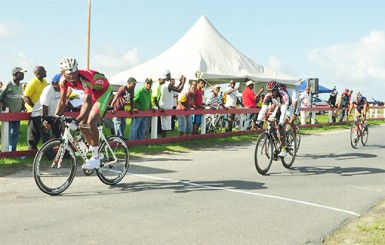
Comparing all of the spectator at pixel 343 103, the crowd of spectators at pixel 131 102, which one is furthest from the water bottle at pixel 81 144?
the spectator at pixel 343 103

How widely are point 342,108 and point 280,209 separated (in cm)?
2164

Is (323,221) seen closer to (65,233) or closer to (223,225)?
(223,225)

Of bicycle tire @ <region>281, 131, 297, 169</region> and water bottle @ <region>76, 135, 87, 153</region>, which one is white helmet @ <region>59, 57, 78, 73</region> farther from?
bicycle tire @ <region>281, 131, 297, 169</region>

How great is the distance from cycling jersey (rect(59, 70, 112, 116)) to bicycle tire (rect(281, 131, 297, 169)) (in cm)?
466

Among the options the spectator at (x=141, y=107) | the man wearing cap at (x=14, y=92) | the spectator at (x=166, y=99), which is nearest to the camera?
the man wearing cap at (x=14, y=92)

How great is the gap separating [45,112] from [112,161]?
2.68 meters

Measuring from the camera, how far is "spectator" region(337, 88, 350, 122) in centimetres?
2673

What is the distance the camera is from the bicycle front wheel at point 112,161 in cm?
769

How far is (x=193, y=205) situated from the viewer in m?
6.69

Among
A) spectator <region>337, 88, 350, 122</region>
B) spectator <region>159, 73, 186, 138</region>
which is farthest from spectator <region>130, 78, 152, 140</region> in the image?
spectator <region>337, 88, 350, 122</region>

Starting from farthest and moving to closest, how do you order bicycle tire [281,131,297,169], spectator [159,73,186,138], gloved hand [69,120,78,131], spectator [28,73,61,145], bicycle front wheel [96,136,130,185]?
spectator [159,73,186,138]
bicycle tire [281,131,297,169]
spectator [28,73,61,145]
bicycle front wheel [96,136,130,185]
gloved hand [69,120,78,131]

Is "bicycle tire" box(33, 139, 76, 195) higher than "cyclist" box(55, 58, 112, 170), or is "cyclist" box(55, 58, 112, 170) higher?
"cyclist" box(55, 58, 112, 170)

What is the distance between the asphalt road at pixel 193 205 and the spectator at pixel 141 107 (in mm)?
2189

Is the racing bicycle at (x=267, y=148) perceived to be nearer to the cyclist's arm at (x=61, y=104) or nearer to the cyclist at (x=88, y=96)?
the cyclist at (x=88, y=96)
